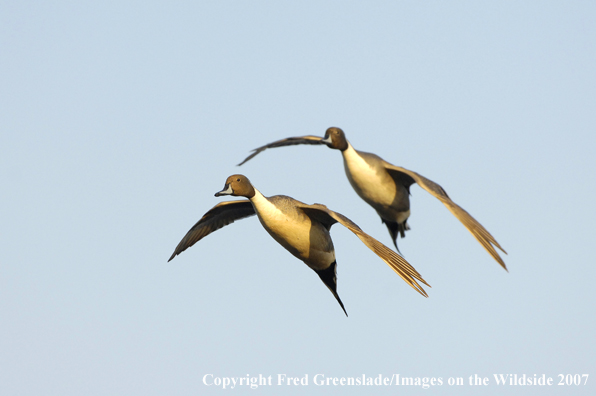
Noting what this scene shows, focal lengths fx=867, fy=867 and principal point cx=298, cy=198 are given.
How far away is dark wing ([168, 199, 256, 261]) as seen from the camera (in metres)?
13.4

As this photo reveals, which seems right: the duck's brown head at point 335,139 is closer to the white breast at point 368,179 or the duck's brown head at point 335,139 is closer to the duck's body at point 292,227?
the white breast at point 368,179

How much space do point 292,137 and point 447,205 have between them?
9.90 feet

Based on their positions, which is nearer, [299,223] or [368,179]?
[299,223]

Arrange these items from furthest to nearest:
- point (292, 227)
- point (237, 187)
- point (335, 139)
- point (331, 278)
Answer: point (331, 278)
point (335, 139)
point (292, 227)
point (237, 187)

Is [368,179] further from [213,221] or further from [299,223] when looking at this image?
[213,221]

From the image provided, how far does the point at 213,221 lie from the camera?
1369 cm

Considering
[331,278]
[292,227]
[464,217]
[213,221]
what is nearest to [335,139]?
[292,227]

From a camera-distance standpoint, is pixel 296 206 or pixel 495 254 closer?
pixel 495 254

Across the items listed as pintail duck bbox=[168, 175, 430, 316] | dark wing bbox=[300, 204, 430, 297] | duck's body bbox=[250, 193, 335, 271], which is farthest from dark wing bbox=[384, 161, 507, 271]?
duck's body bbox=[250, 193, 335, 271]

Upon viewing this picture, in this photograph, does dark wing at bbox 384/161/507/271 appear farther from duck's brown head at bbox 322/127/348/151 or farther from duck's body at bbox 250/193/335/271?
duck's body at bbox 250/193/335/271

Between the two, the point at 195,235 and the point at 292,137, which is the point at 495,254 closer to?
the point at 292,137

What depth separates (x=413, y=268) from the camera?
10.4m

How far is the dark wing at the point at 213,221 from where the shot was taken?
13430 mm

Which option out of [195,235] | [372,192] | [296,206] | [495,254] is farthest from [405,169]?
[195,235]
